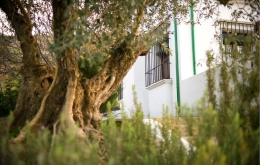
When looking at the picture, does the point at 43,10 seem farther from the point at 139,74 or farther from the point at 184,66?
the point at 139,74

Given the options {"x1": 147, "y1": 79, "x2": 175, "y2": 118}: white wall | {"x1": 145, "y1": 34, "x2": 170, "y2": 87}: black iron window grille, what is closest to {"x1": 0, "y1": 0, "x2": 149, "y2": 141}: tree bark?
{"x1": 147, "y1": 79, "x2": 175, "y2": 118}: white wall

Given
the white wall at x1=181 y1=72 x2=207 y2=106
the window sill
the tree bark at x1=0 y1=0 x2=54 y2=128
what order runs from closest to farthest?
the tree bark at x1=0 y1=0 x2=54 y2=128, the white wall at x1=181 y1=72 x2=207 y2=106, the window sill

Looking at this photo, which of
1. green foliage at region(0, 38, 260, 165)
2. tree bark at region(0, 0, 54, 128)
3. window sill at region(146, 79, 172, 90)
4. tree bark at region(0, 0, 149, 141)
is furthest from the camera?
window sill at region(146, 79, 172, 90)

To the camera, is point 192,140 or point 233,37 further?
point 233,37

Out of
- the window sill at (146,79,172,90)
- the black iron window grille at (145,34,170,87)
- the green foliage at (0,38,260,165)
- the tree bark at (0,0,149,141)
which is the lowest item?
the green foliage at (0,38,260,165)

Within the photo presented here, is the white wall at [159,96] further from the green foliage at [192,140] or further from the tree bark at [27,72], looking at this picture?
the green foliage at [192,140]

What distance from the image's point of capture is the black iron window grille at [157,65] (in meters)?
11.0

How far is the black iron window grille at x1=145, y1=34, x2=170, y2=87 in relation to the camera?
11.0 m

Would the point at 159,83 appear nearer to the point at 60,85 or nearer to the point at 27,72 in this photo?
the point at 27,72

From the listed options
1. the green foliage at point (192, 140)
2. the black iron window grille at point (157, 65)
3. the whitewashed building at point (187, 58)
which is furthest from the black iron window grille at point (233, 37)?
the black iron window grille at point (157, 65)

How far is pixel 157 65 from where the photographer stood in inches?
457

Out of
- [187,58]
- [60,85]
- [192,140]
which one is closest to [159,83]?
[187,58]

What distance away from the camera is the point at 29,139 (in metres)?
2.29

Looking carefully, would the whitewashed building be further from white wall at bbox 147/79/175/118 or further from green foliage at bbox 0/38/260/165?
green foliage at bbox 0/38/260/165
